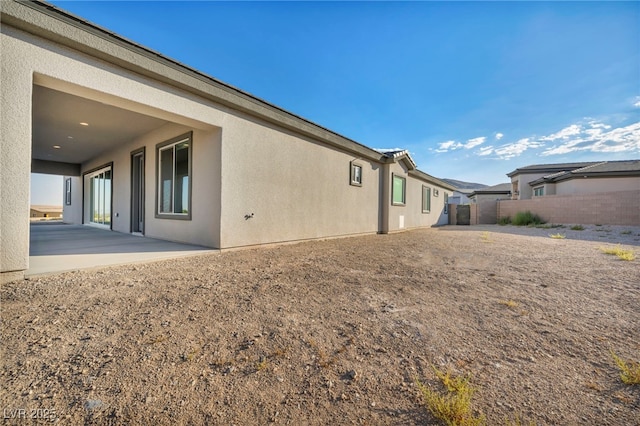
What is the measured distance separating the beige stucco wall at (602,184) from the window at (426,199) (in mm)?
11123

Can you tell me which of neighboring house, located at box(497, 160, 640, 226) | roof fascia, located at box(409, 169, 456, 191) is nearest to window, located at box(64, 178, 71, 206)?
roof fascia, located at box(409, 169, 456, 191)

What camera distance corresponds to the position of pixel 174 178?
6727 millimetres

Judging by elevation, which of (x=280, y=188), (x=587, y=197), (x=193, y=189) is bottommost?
(x=193, y=189)

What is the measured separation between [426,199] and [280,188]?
38.9 feet

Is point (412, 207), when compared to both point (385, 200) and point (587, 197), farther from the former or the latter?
point (587, 197)

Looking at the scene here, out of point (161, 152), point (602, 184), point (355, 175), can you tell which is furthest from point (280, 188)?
point (602, 184)

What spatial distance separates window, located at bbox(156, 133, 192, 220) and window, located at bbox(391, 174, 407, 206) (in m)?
8.26

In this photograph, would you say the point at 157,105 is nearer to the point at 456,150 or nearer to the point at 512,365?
the point at 512,365

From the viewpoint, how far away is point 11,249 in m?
3.12

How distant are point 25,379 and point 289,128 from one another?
20.9 ft

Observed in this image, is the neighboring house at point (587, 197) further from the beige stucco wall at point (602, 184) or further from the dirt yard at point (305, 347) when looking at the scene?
the dirt yard at point (305, 347)

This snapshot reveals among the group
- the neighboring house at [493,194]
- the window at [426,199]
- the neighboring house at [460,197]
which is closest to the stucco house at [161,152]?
the window at [426,199]

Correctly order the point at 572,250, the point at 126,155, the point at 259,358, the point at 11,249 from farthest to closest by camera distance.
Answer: the point at 126,155
the point at 572,250
the point at 11,249
the point at 259,358

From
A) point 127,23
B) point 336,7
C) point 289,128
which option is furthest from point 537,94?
point 127,23
